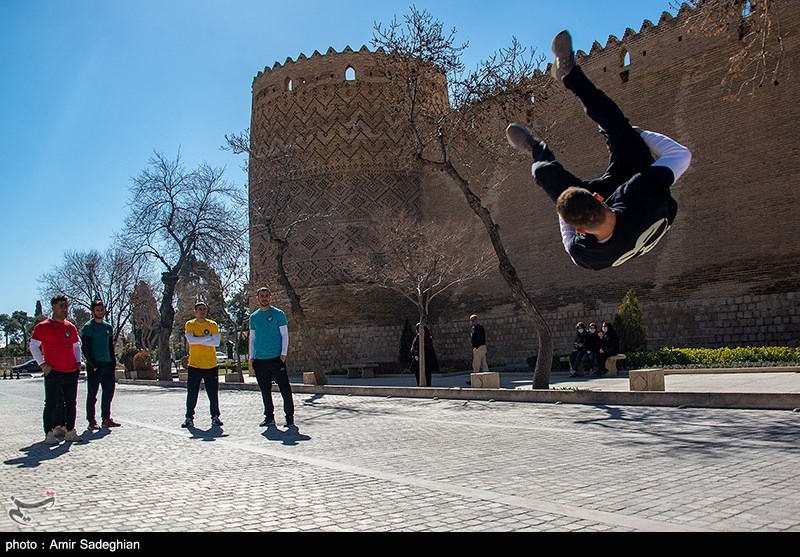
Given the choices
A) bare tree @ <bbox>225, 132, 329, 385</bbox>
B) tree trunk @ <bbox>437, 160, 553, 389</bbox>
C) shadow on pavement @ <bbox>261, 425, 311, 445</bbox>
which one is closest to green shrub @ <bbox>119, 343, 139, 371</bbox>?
bare tree @ <bbox>225, 132, 329, 385</bbox>

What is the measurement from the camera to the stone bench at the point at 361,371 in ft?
79.6

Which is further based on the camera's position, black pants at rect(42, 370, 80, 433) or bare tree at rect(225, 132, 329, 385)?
bare tree at rect(225, 132, 329, 385)

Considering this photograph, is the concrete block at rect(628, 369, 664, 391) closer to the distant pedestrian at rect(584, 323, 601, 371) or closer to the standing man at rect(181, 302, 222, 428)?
the standing man at rect(181, 302, 222, 428)

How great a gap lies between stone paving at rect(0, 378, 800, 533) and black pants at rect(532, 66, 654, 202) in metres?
1.89

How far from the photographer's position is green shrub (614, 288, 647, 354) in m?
19.2

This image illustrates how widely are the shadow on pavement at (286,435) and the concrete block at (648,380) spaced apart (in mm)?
5192

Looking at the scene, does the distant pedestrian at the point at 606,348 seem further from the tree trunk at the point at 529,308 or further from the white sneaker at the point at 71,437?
the white sneaker at the point at 71,437

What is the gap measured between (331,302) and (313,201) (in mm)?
3980

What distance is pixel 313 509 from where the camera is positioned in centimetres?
434

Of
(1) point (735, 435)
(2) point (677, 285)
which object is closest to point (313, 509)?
(1) point (735, 435)

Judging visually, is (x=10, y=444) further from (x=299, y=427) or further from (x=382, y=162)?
(x=382, y=162)

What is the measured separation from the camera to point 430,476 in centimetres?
534

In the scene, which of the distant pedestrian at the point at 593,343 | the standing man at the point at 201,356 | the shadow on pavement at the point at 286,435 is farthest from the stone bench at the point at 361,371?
the shadow on pavement at the point at 286,435

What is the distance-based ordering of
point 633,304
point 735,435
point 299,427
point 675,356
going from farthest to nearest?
point 633,304 < point 675,356 < point 299,427 < point 735,435
